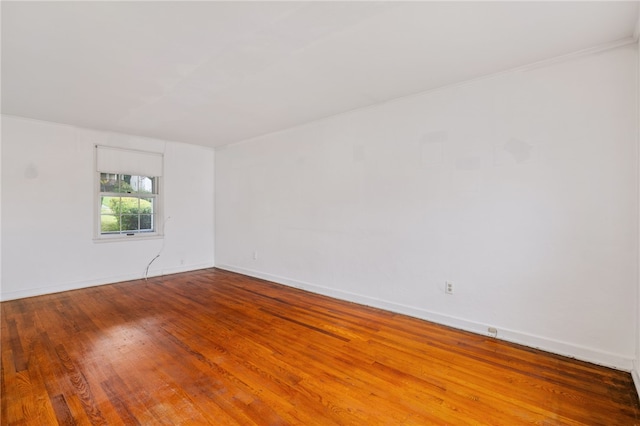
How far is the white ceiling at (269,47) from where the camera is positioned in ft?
6.08

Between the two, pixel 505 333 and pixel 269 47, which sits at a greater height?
pixel 269 47

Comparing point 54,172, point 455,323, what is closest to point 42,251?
point 54,172

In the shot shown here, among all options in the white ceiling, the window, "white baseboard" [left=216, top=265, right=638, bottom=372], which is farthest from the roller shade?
"white baseboard" [left=216, top=265, right=638, bottom=372]

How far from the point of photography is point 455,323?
2.96 meters

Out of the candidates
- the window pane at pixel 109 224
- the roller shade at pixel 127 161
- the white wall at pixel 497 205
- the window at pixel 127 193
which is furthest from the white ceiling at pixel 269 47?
the window pane at pixel 109 224

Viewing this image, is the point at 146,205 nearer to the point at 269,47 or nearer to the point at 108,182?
the point at 108,182

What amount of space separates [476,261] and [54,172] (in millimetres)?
5600

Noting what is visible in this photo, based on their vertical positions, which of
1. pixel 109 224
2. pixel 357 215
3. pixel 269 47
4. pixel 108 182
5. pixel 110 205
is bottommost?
pixel 109 224

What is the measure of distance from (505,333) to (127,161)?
5.75 meters

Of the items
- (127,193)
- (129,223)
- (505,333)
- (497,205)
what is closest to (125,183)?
(127,193)

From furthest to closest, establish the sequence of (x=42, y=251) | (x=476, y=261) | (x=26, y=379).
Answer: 1. (x=42, y=251)
2. (x=476, y=261)
3. (x=26, y=379)

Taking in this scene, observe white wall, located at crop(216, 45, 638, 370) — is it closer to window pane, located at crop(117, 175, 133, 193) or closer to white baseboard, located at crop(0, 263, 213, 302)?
white baseboard, located at crop(0, 263, 213, 302)

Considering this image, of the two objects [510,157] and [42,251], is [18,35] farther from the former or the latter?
[510,157]

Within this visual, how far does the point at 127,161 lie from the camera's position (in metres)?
4.89
